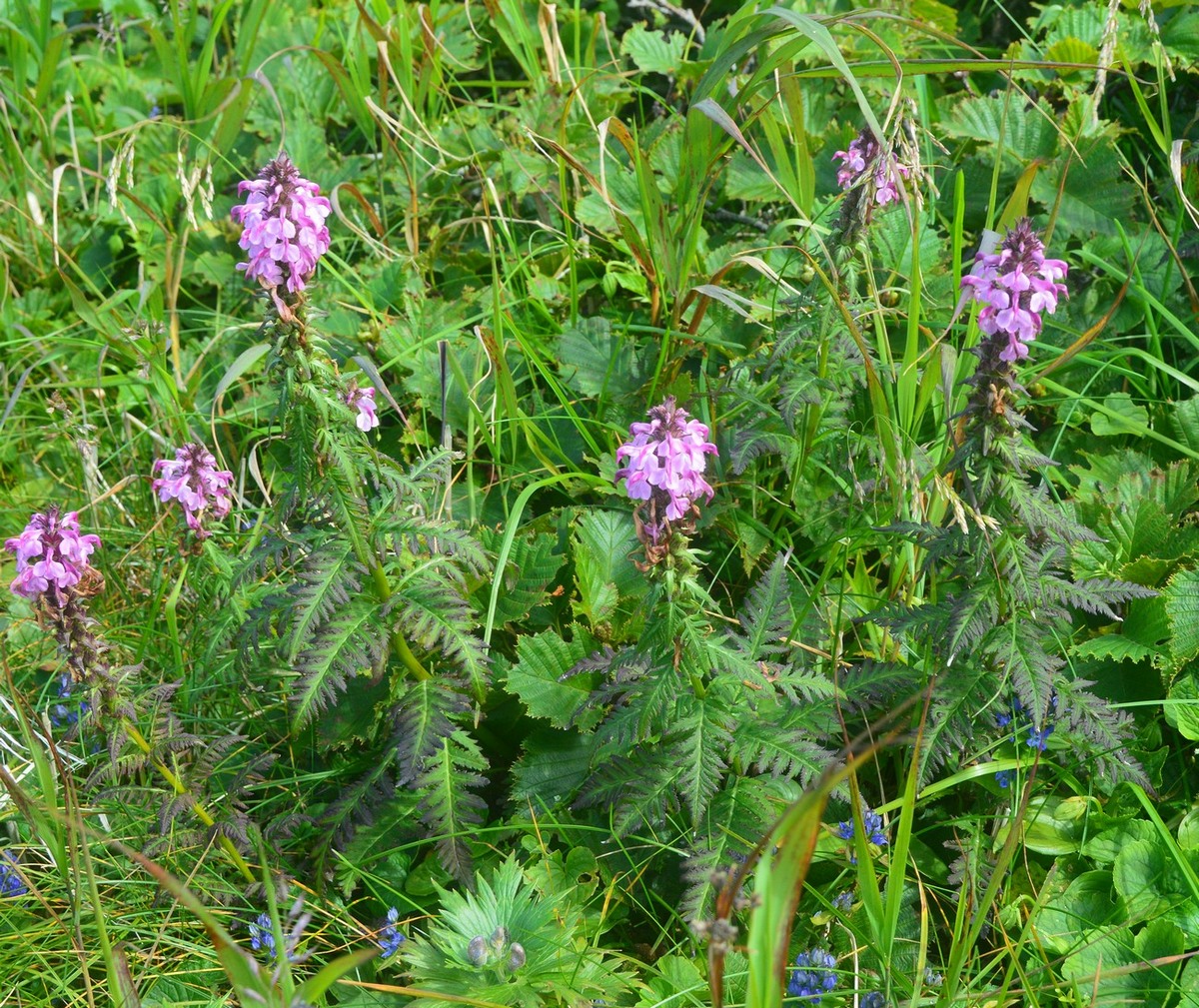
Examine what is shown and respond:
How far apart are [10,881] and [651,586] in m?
1.56

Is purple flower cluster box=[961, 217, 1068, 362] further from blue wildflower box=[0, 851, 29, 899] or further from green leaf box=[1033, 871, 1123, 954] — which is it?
blue wildflower box=[0, 851, 29, 899]

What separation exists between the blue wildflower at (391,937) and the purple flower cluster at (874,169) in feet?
5.89

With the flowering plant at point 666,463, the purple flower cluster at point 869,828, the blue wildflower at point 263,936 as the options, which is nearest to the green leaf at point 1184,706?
the purple flower cluster at point 869,828

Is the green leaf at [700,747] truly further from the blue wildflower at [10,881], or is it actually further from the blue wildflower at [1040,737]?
the blue wildflower at [10,881]

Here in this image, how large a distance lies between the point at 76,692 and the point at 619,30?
→ 348 centimetres

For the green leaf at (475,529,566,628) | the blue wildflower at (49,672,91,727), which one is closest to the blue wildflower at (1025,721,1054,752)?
the green leaf at (475,529,566,628)

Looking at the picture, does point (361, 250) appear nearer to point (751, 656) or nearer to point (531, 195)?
point (531, 195)

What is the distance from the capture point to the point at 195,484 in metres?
2.32

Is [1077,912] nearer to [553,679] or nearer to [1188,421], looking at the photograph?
[553,679]

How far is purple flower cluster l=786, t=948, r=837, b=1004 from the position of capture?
1.98 meters

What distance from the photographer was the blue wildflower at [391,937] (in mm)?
2096

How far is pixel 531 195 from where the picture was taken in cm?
376

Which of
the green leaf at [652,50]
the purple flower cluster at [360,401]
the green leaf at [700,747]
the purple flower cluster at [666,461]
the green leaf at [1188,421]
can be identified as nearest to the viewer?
the purple flower cluster at [666,461]

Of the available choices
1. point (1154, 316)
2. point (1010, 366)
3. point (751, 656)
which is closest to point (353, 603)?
point (751, 656)
